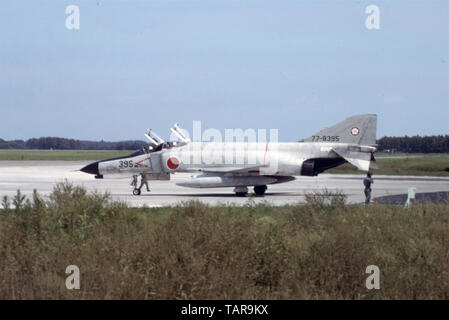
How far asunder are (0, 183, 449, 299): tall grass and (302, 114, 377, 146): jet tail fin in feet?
43.6

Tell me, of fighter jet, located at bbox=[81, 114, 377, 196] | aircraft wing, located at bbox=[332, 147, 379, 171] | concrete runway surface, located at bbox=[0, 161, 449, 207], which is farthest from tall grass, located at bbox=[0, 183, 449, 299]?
fighter jet, located at bbox=[81, 114, 377, 196]

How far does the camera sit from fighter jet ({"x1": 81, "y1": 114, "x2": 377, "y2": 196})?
76.2 ft

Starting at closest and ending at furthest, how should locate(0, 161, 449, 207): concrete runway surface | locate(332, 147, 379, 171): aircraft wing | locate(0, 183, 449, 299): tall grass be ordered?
1. locate(0, 183, 449, 299): tall grass
2. locate(0, 161, 449, 207): concrete runway surface
3. locate(332, 147, 379, 171): aircraft wing

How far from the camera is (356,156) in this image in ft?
75.9

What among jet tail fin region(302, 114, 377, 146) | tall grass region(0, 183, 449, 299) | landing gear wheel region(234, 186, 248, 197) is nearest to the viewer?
tall grass region(0, 183, 449, 299)

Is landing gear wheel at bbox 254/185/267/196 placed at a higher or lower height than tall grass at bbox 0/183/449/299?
lower

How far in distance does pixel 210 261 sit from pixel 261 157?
1665 cm

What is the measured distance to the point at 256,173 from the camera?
24125 millimetres

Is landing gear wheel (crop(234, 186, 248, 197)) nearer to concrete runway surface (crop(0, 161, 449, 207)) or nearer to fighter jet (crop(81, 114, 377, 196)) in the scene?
fighter jet (crop(81, 114, 377, 196))

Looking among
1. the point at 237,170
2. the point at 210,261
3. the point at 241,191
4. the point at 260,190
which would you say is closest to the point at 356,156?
the point at 260,190

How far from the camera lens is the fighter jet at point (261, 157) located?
915 inches
